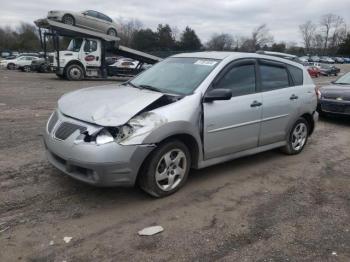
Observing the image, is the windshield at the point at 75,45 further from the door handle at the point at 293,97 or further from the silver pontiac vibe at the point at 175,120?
the door handle at the point at 293,97

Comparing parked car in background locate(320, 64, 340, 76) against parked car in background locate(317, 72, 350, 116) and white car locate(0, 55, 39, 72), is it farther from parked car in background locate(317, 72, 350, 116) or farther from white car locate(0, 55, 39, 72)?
parked car in background locate(317, 72, 350, 116)

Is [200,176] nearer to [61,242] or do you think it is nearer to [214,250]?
[214,250]

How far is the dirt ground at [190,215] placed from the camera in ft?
11.3

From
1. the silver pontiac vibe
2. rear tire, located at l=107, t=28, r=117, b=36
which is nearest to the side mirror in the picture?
the silver pontiac vibe

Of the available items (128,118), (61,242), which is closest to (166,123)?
(128,118)

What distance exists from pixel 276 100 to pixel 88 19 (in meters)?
19.1

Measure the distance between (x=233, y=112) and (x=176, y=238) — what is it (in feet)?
6.63

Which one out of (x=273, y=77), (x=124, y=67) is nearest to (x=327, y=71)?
(x=124, y=67)

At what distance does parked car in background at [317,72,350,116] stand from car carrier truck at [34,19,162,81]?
47.3ft

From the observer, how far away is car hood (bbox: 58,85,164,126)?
159 inches

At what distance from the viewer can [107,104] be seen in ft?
14.2

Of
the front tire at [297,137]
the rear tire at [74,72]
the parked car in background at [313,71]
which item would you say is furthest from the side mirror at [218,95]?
the parked car in background at [313,71]

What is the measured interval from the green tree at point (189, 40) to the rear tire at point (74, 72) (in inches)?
2018

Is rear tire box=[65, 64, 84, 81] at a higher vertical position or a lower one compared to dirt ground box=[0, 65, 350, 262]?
higher
